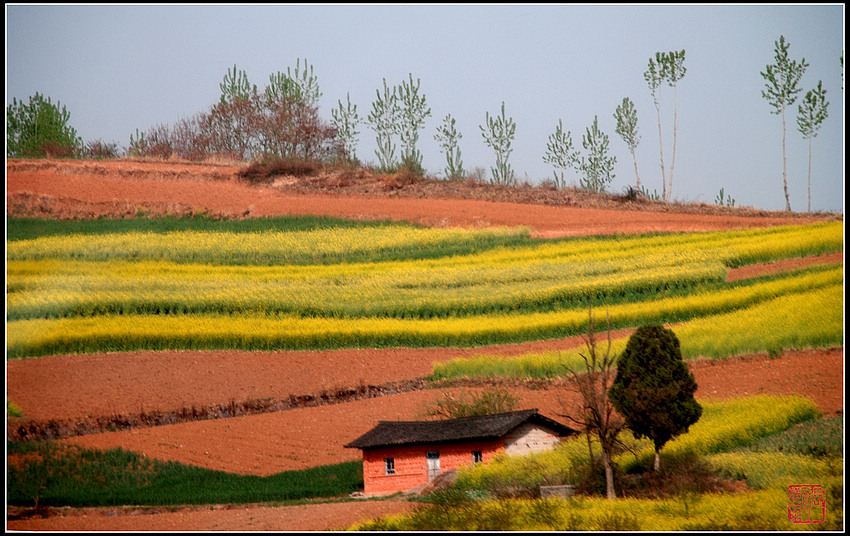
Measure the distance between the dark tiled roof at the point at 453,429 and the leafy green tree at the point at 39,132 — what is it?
24.8ft

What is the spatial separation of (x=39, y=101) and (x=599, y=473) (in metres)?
10.3

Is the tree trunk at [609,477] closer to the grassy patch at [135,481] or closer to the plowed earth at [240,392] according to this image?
the plowed earth at [240,392]

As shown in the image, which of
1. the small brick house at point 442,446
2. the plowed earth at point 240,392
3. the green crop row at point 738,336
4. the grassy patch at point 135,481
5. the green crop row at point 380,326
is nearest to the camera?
the plowed earth at point 240,392

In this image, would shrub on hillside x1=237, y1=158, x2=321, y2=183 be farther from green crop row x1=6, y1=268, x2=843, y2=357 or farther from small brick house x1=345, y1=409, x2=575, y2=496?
small brick house x1=345, y1=409, x2=575, y2=496

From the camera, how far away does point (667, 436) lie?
33.0 feet

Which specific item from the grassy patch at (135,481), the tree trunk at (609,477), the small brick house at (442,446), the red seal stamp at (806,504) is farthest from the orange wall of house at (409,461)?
the red seal stamp at (806,504)

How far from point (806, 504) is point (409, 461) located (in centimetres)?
463

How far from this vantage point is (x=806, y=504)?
9641mm

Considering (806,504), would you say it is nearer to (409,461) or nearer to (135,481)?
(409,461)

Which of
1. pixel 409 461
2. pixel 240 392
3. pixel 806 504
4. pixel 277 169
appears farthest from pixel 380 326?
pixel 806 504

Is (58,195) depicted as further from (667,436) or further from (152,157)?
(667,436)

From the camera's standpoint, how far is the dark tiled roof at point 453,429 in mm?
10911

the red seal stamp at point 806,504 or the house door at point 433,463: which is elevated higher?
the house door at point 433,463

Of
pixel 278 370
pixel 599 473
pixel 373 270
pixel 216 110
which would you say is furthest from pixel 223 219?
Answer: pixel 599 473
